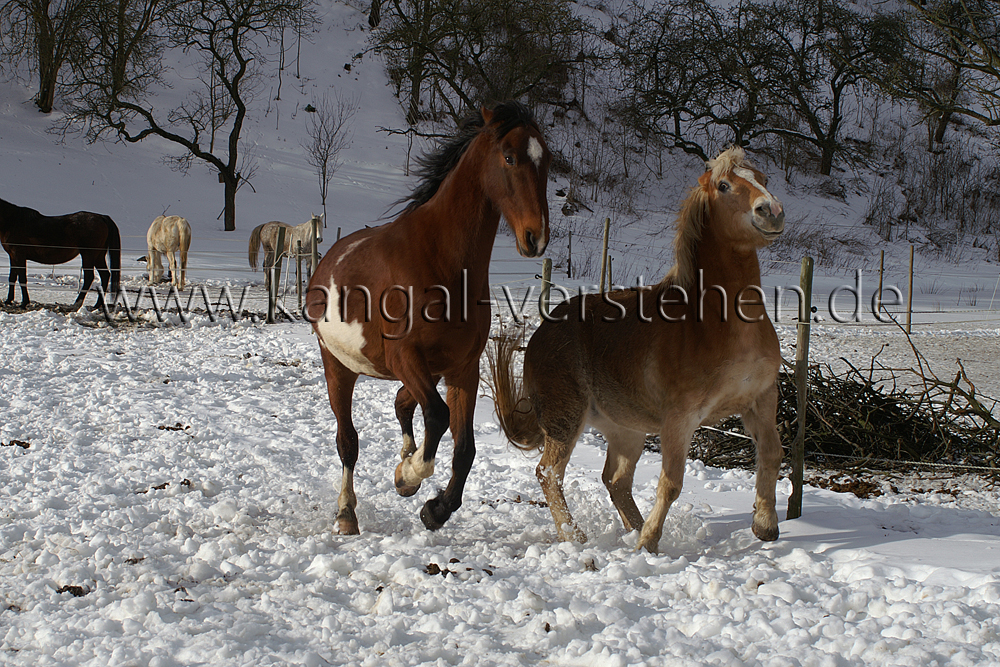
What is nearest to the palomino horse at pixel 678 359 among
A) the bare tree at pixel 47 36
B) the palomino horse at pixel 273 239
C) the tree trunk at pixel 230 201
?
the palomino horse at pixel 273 239

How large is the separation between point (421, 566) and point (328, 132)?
23.5m

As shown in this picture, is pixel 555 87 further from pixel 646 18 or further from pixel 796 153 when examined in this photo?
pixel 796 153

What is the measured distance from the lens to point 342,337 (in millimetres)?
3791

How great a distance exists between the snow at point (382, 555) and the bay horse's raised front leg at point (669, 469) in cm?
16

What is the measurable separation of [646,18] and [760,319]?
109 ft

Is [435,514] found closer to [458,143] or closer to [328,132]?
[458,143]

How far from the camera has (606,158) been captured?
2955 centimetres

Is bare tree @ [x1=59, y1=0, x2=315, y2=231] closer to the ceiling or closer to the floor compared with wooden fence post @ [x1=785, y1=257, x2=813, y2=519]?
closer to the ceiling


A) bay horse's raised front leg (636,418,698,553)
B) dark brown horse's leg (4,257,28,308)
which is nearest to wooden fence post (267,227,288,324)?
dark brown horse's leg (4,257,28,308)

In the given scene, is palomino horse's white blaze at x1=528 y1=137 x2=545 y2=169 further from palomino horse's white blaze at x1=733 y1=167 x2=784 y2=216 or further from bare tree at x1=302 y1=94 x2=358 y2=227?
bare tree at x1=302 y1=94 x2=358 y2=227

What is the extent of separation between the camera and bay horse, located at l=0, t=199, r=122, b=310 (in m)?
11.7

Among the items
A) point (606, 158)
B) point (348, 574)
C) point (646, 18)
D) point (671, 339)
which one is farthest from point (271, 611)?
point (646, 18)

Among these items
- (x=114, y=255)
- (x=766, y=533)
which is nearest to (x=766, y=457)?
(x=766, y=533)

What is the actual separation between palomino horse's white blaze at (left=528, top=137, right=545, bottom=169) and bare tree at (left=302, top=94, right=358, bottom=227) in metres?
21.1
